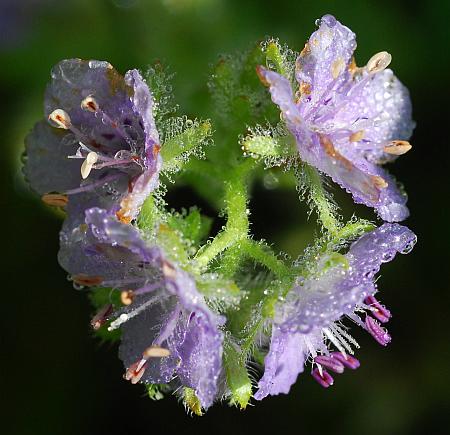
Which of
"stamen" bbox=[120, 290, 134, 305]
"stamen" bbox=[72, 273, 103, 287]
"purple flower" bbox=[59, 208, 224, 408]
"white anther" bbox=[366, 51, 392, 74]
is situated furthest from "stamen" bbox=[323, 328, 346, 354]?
"white anther" bbox=[366, 51, 392, 74]

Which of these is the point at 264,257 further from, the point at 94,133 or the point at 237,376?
the point at 94,133

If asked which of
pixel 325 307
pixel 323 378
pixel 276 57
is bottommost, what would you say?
pixel 323 378

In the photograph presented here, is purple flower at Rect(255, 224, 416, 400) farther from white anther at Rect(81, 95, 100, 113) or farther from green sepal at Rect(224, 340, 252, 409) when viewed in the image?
white anther at Rect(81, 95, 100, 113)

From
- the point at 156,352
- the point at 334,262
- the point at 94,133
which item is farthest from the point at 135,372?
the point at 94,133

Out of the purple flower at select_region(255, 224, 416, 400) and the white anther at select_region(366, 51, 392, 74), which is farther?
the white anther at select_region(366, 51, 392, 74)

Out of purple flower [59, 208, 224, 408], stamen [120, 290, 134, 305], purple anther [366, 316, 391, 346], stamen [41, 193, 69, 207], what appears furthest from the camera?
stamen [41, 193, 69, 207]

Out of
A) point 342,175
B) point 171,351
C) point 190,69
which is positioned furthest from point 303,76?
point 190,69

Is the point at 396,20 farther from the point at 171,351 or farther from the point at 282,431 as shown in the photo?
the point at 171,351

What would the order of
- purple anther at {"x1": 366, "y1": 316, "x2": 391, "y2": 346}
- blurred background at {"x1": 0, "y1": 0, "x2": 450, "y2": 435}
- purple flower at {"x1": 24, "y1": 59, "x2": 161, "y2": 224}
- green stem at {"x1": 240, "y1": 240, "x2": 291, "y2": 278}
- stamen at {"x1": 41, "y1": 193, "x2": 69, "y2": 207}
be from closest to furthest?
green stem at {"x1": 240, "y1": 240, "x2": 291, "y2": 278}, purple anther at {"x1": 366, "y1": 316, "x2": 391, "y2": 346}, purple flower at {"x1": 24, "y1": 59, "x2": 161, "y2": 224}, stamen at {"x1": 41, "y1": 193, "x2": 69, "y2": 207}, blurred background at {"x1": 0, "y1": 0, "x2": 450, "y2": 435}

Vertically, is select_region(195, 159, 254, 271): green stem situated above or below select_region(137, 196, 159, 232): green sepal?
above
